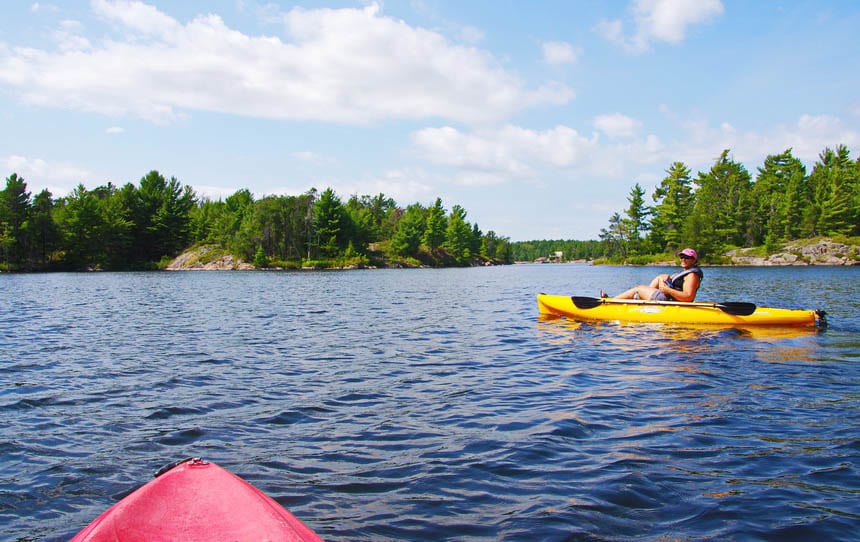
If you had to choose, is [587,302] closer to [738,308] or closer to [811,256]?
[738,308]

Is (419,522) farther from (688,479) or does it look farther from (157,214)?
(157,214)

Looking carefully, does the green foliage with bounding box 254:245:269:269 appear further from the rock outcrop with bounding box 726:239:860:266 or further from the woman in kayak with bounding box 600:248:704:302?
the woman in kayak with bounding box 600:248:704:302

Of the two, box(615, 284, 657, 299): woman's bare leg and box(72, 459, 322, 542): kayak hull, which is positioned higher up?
box(615, 284, 657, 299): woman's bare leg

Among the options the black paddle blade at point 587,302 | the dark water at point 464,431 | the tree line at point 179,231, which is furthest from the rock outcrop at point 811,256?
the dark water at point 464,431

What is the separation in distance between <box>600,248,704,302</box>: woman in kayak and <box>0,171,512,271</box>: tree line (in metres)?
78.9

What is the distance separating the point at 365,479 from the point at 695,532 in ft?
9.15

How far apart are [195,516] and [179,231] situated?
108 metres

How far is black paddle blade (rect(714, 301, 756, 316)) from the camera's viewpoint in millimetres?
14672

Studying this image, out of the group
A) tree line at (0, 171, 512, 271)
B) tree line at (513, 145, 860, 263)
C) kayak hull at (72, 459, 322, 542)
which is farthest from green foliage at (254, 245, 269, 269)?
kayak hull at (72, 459, 322, 542)

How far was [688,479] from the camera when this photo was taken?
494cm

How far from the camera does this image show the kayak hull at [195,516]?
300 centimetres

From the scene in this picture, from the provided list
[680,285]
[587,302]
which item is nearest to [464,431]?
[587,302]

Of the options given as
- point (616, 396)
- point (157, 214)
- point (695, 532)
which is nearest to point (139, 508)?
point (695, 532)

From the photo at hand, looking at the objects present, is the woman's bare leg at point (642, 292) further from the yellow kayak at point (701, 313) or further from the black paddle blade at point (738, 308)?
the black paddle blade at point (738, 308)
